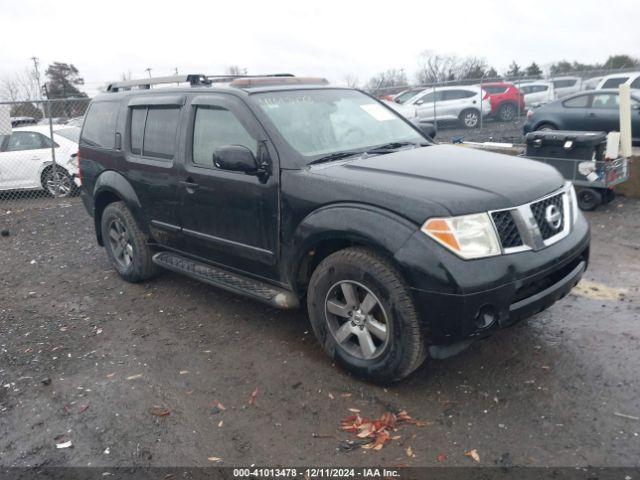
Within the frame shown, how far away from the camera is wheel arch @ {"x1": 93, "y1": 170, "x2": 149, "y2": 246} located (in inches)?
206

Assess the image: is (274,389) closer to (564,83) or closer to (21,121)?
(21,121)

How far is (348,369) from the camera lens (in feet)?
11.9

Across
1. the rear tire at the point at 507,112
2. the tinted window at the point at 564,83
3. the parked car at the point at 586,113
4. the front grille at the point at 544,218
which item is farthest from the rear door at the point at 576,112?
the front grille at the point at 544,218

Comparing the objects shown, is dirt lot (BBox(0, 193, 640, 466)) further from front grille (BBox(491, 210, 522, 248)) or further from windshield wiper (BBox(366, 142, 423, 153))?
windshield wiper (BBox(366, 142, 423, 153))

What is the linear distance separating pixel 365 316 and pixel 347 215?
0.64 meters

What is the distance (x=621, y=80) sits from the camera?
16.2 metres

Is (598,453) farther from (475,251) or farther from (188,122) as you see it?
(188,122)

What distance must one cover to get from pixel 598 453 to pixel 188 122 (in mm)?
3651

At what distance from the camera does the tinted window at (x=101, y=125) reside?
18.0ft

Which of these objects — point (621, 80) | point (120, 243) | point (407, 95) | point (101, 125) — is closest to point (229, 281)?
point (120, 243)

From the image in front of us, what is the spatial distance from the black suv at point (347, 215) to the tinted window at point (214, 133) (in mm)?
12

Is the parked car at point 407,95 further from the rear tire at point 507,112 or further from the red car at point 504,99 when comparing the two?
the rear tire at point 507,112

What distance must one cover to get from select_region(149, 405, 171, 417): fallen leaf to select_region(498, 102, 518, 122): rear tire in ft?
59.5

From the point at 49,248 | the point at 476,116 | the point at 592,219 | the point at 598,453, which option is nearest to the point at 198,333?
the point at 598,453
